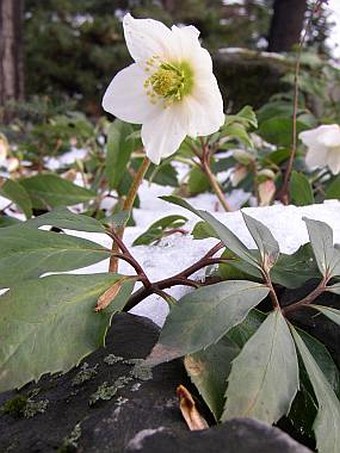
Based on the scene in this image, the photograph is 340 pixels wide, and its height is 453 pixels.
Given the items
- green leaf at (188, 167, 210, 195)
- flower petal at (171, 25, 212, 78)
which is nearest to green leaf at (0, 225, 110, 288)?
flower petal at (171, 25, 212, 78)

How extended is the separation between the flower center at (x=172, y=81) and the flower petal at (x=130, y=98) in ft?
0.05

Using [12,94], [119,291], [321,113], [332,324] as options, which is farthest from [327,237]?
[12,94]

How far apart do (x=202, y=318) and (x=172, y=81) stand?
A: 1.01 ft

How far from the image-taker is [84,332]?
466mm

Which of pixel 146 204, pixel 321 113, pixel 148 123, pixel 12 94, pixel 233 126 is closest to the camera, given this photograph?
pixel 148 123

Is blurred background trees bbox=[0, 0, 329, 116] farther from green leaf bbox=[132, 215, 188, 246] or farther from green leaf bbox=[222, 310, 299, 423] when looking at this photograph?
green leaf bbox=[222, 310, 299, 423]

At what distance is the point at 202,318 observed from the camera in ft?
1.41

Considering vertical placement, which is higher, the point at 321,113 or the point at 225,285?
the point at 225,285

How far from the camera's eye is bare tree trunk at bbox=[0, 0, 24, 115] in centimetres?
360

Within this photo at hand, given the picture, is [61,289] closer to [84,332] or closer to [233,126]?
[84,332]

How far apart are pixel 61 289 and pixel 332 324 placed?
225 millimetres

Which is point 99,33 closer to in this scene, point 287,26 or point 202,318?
point 287,26

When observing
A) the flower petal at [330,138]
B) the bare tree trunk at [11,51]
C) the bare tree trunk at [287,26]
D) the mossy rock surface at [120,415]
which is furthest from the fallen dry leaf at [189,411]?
the bare tree trunk at [287,26]

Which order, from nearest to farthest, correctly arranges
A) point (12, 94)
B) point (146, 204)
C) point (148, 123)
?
point (148, 123) → point (146, 204) → point (12, 94)
